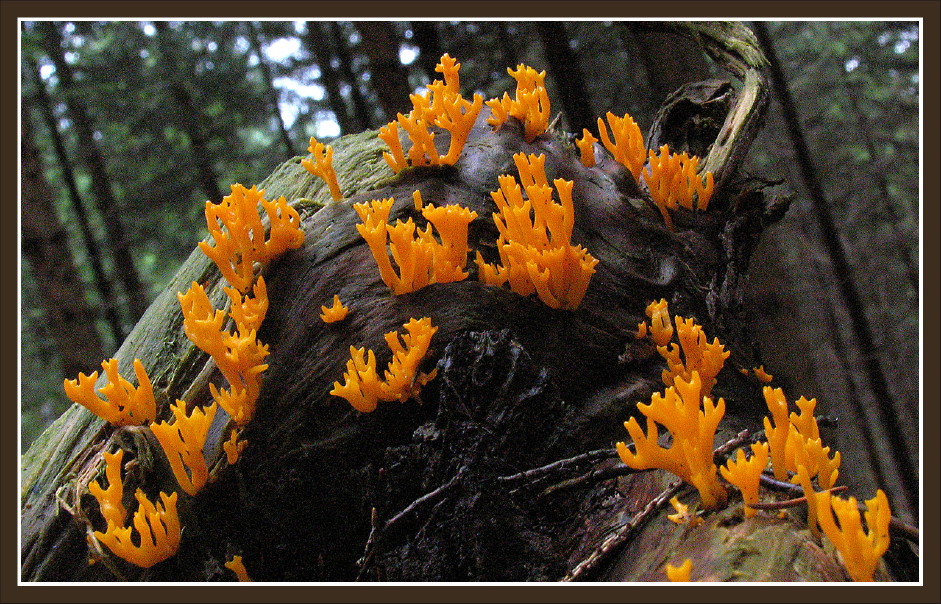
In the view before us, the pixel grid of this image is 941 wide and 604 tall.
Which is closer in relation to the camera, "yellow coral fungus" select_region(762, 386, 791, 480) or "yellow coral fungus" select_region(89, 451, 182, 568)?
"yellow coral fungus" select_region(762, 386, 791, 480)

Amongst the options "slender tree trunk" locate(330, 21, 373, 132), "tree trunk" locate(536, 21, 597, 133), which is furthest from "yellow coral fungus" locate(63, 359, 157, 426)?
"slender tree trunk" locate(330, 21, 373, 132)

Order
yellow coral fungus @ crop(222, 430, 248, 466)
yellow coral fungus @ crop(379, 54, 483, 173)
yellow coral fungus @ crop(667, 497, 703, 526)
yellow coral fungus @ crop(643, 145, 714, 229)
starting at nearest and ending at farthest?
yellow coral fungus @ crop(667, 497, 703, 526) → yellow coral fungus @ crop(222, 430, 248, 466) → yellow coral fungus @ crop(379, 54, 483, 173) → yellow coral fungus @ crop(643, 145, 714, 229)

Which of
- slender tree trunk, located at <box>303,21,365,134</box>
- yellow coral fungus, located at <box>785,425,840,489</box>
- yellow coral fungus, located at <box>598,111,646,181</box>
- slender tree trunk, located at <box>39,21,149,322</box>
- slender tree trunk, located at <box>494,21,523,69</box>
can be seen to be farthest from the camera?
slender tree trunk, located at <box>303,21,365,134</box>

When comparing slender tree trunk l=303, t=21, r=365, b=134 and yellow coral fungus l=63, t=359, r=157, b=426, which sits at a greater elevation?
slender tree trunk l=303, t=21, r=365, b=134

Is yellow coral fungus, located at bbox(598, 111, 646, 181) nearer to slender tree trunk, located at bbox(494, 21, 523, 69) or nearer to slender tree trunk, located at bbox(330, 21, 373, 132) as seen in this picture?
slender tree trunk, located at bbox(494, 21, 523, 69)

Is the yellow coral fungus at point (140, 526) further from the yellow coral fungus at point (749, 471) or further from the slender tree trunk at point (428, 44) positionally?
the slender tree trunk at point (428, 44)

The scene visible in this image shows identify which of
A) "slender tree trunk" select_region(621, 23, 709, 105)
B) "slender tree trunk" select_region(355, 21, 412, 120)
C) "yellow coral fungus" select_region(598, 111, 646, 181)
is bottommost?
"yellow coral fungus" select_region(598, 111, 646, 181)
